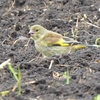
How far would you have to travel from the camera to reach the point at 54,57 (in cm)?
755

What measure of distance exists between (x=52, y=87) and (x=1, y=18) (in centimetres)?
467

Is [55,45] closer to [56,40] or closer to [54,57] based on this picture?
[56,40]

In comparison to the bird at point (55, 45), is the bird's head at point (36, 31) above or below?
above

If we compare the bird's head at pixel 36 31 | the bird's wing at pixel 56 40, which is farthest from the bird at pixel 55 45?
the bird's head at pixel 36 31

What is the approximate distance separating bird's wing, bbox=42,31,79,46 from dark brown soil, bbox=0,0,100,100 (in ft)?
1.04

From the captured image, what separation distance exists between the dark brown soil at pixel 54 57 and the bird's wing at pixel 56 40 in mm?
317

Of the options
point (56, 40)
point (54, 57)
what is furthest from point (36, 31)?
point (54, 57)

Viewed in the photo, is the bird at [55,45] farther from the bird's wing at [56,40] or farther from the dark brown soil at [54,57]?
the dark brown soil at [54,57]

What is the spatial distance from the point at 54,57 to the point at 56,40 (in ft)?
3.13

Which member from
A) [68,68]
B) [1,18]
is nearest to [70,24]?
[1,18]

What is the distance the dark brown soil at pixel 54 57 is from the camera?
598 centimetres

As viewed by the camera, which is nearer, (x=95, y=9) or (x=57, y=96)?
(x=57, y=96)

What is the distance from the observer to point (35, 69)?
270 inches

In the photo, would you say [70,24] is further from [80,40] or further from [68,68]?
[68,68]
